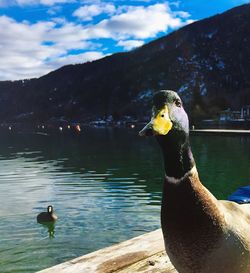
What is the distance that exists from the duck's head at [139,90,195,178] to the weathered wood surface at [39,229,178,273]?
268 cm

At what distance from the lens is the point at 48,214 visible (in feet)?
68.4

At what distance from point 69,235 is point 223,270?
1602cm

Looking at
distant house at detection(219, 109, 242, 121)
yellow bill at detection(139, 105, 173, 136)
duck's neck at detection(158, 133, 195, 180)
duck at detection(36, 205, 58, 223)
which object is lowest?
duck at detection(36, 205, 58, 223)

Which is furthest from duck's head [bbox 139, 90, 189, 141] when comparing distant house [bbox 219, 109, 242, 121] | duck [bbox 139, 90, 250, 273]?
distant house [bbox 219, 109, 242, 121]

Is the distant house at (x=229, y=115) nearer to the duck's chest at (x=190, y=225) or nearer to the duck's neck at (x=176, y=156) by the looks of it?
the duck's chest at (x=190, y=225)

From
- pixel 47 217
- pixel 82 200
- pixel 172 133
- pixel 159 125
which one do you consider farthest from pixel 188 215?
pixel 82 200

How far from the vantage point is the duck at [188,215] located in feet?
11.9

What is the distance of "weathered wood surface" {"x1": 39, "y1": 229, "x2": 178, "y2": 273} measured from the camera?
605 cm

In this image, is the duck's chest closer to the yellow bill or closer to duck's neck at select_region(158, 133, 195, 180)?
duck's neck at select_region(158, 133, 195, 180)

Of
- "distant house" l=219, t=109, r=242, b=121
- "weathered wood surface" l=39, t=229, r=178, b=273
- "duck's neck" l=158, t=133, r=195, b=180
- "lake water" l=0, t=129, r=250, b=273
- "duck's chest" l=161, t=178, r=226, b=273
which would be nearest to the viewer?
"duck's neck" l=158, t=133, r=195, b=180

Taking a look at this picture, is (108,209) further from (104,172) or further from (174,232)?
(174,232)

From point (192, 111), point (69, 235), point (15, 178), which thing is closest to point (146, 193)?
point (69, 235)

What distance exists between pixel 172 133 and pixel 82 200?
23483 mm

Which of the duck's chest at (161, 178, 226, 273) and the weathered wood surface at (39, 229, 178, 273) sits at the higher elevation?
the duck's chest at (161, 178, 226, 273)
